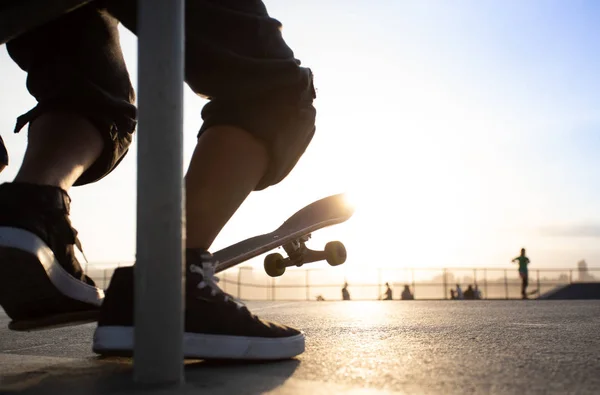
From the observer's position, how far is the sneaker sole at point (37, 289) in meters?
1.28

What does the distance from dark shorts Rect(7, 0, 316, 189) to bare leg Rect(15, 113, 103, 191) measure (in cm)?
4

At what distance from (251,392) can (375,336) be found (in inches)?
49.4

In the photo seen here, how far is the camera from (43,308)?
1380 millimetres

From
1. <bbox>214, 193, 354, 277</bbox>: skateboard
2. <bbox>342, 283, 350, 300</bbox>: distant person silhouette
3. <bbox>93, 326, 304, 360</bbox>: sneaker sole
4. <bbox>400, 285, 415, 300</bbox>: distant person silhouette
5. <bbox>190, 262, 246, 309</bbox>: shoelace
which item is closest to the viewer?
<bbox>93, 326, 304, 360</bbox>: sneaker sole

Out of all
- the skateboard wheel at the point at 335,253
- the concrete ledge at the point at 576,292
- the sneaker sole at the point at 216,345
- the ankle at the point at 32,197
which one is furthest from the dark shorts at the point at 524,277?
the ankle at the point at 32,197

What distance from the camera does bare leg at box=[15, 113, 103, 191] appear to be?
4.90ft

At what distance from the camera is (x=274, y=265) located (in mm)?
2516

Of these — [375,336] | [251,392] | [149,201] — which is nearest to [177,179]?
[149,201]

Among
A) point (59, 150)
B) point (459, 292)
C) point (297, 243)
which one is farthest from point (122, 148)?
point (459, 292)

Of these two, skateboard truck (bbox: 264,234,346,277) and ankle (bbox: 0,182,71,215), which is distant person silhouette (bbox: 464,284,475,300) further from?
ankle (bbox: 0,182,71,215)

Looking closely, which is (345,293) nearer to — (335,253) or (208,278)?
(335,253)

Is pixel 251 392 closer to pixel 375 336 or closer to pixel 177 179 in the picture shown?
pixel 177 179

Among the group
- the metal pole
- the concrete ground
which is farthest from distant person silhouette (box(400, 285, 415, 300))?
the metal pole

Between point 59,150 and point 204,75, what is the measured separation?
Result: 409mm
